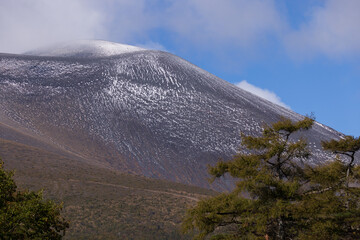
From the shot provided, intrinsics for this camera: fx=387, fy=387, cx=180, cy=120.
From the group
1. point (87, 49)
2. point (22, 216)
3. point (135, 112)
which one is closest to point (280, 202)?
point (22, 216)

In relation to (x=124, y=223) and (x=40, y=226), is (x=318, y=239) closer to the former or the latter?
(x=40, y=226)

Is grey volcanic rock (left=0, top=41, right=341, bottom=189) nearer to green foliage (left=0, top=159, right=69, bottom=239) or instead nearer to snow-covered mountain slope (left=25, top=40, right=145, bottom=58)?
snow-covered mountain slope (left=25, top=40, right=145, bottom=58)

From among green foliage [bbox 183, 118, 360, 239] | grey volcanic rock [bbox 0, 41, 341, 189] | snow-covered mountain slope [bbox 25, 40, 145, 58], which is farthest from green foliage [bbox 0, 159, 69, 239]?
snow-covered mountain slope [bbox 25, 40, 145, 58]

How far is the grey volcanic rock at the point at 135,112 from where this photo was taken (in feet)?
210

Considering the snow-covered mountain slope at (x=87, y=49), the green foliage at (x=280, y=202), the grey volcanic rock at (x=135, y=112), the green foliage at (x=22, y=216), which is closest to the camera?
the green foliage at (x=22, y=216)

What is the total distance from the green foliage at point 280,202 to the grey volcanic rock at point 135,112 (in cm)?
4528

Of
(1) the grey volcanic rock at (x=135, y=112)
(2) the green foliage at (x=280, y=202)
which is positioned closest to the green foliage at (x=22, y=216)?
(2) the green foliage at (x=280, y=202)

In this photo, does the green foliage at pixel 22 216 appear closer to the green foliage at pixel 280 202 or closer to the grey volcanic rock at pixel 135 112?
the green foliage at pixel 280 202

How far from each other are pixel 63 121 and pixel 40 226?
63.5 metres

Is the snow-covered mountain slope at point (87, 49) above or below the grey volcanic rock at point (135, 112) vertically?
above

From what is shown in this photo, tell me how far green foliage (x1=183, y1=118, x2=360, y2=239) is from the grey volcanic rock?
45.3 m

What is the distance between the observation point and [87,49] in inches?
5118

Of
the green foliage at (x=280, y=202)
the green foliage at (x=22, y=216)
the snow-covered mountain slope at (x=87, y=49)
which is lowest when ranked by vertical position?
the green foliage at (x=22, y=216)

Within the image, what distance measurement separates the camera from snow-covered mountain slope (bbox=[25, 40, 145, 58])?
122 meters
